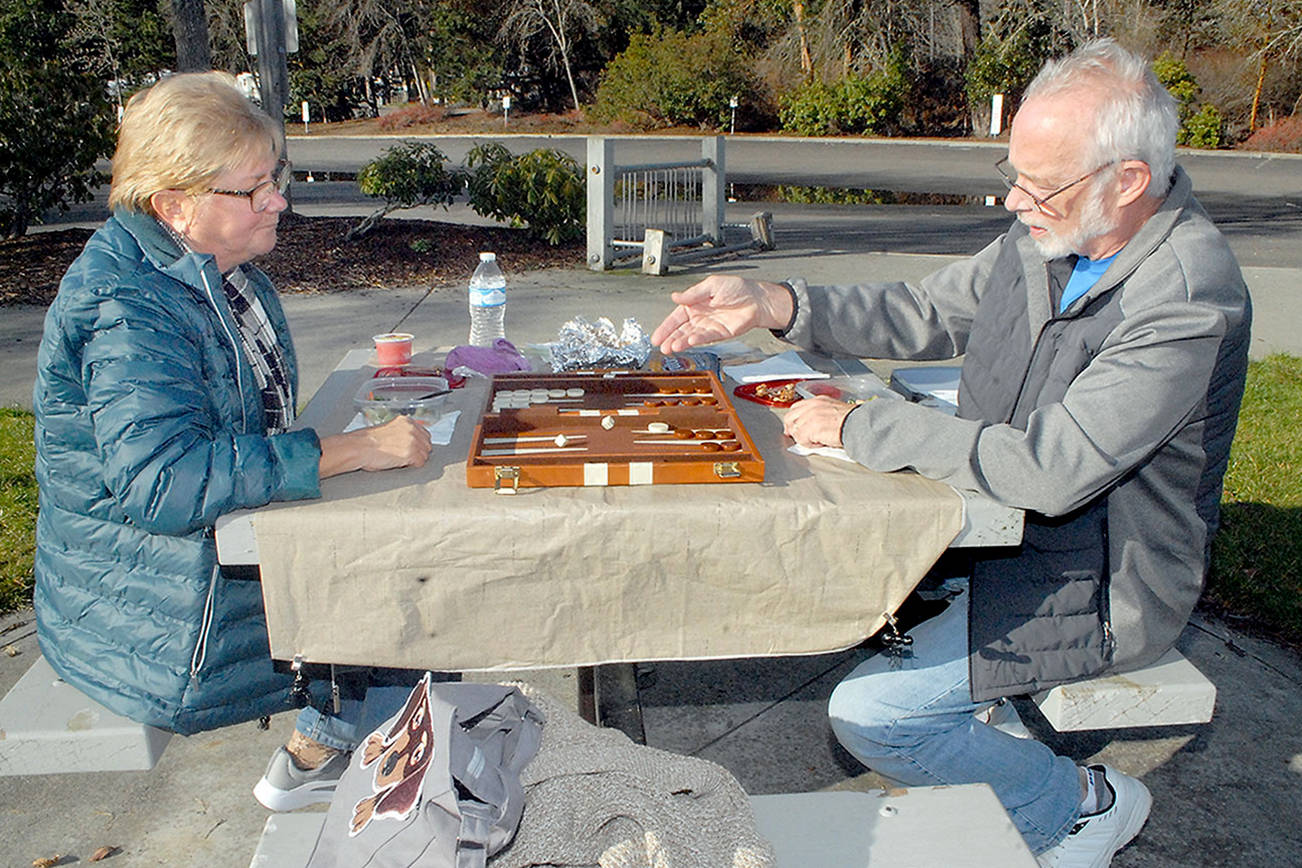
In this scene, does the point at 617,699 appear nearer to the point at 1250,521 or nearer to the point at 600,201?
the point at 1250,521

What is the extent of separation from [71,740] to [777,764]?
6.41 ft

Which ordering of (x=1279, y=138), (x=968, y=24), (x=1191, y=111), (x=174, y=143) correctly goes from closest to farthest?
1. (x=174, y=143)
2. (x=1279, y=138)
3. (x=1191, y=111)
4. (x=968, y=24)

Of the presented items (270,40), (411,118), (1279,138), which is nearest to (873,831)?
(270,40)

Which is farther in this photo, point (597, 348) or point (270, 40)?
point (270, 40)

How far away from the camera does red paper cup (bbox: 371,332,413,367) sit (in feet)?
10.5

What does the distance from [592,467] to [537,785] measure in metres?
0.59

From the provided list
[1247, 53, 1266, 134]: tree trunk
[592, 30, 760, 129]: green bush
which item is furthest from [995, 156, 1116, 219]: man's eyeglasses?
[592, 30, 760, 129]: green bush

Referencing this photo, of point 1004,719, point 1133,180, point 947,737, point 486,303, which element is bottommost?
point 1004,719

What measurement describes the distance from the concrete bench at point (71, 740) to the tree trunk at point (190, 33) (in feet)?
33.7

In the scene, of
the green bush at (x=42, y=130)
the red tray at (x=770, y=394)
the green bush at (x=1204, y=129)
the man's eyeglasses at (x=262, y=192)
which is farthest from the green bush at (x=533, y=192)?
the green bush at (x=1204, y=129)

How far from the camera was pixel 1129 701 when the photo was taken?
2.48 meters

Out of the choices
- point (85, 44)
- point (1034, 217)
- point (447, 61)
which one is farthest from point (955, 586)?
point (447, 61)

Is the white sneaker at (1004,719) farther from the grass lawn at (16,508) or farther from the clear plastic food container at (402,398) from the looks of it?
the grass lawn at (16,508)

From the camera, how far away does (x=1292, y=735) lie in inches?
136
